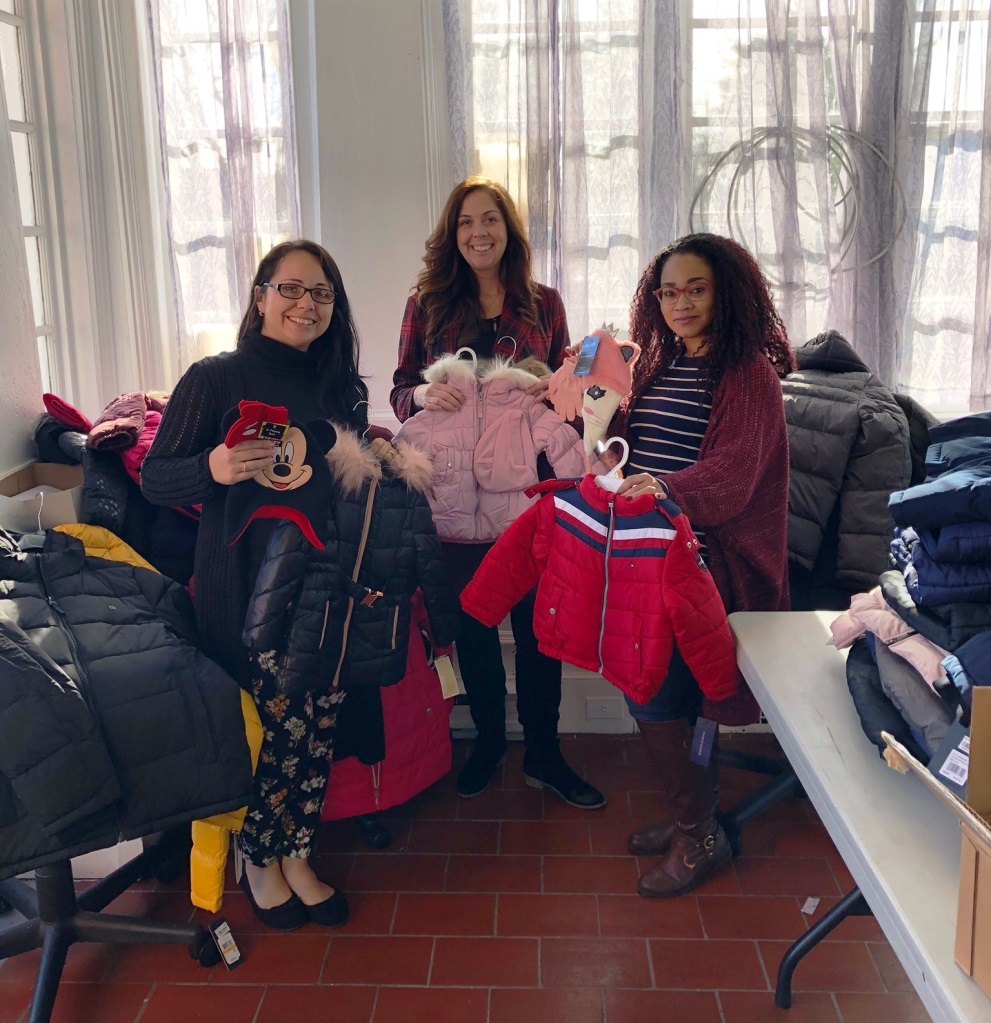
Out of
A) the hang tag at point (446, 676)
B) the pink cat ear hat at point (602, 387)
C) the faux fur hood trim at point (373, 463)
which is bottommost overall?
the hang tag at point (446, 676)

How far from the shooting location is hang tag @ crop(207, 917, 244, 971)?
214cm

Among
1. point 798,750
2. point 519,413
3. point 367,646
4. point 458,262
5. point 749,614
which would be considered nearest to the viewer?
point 798,750

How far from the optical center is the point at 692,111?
3.28 meters

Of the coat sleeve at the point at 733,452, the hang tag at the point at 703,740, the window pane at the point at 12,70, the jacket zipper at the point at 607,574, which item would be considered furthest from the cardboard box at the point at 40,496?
the hang tag at the point at 703,740

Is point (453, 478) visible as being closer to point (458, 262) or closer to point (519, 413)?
point (519, 413)

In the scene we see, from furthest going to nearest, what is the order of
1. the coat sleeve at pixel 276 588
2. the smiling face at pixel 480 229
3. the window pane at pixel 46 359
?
the window pane at pixel 46 359 → the smiling face at pixel 480 229 → the coat sleeve at pixel 276 588

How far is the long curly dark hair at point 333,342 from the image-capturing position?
2.23 m

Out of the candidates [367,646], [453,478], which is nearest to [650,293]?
[453,478]

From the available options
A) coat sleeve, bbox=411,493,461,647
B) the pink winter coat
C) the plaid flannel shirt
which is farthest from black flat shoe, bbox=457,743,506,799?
the plaid flannel shirt

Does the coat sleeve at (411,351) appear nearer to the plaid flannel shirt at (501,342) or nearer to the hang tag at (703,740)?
the plaid flannel shirt at (501,342)

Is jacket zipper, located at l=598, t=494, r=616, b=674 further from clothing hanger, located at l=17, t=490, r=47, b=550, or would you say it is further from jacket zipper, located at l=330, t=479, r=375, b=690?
clothing hanger, located at l=17, t=490, r=47, b=550

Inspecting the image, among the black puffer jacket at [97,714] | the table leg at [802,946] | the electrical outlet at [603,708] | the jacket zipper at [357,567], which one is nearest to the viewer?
the black puffer jacket at [97,714]

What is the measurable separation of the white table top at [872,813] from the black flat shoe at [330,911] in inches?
46.1

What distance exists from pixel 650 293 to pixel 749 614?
83 cm
